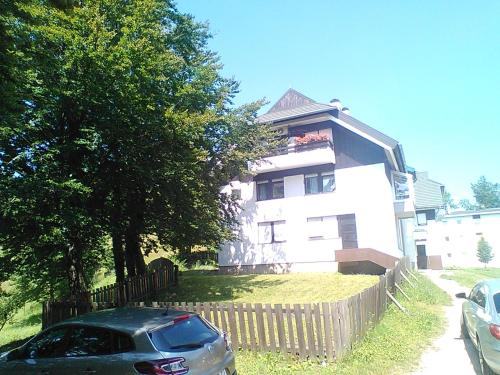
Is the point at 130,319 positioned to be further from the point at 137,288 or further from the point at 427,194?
the point at 427,194

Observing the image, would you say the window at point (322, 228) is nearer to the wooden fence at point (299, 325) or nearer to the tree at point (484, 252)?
the wooden fence at point (299, 325)

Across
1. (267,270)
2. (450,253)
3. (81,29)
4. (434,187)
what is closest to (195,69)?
(81,29)

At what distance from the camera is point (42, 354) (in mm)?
5633

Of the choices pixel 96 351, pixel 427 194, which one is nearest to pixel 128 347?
pixel 96 351

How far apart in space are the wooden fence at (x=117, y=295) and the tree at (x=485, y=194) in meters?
134

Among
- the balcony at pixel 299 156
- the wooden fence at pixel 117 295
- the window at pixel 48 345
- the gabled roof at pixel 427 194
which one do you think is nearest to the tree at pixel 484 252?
the gabled roof at pixel 427 194

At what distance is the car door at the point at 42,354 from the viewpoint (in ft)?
17.9

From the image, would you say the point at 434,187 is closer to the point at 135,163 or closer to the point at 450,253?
the point at 450,253

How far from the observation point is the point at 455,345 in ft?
28.4

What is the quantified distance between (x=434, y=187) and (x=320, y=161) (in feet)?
81.6

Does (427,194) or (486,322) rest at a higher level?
(427,194)

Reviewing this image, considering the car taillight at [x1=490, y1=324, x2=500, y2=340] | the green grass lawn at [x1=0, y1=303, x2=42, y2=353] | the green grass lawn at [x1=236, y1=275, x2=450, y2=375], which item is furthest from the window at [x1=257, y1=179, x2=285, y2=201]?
the car taillight at [x1=490, y1=324, x2=500, y2=340]

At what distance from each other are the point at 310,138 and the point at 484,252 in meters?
32.9

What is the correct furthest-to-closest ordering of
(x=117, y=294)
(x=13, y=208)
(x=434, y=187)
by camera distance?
(x=434, y=187) → (x=117, y=294) → (x=13, y=208)
